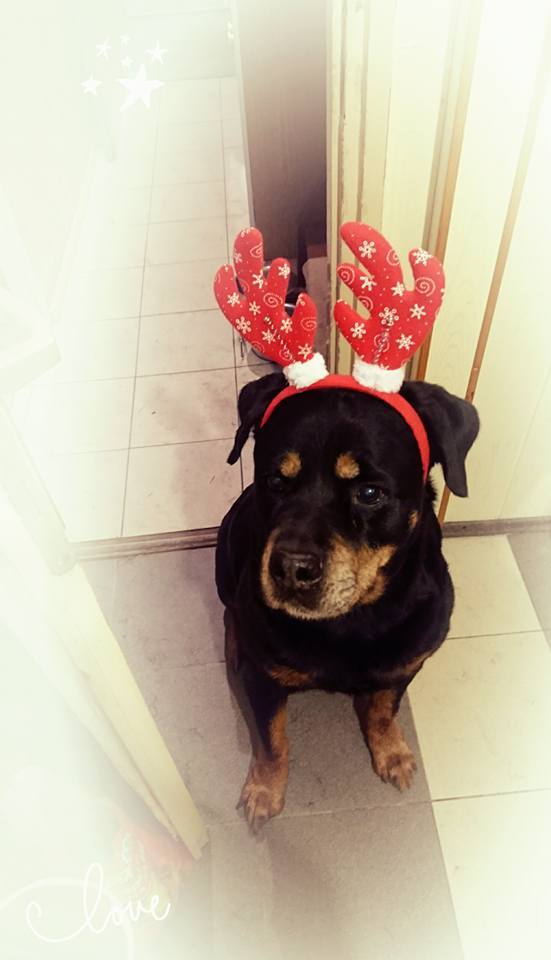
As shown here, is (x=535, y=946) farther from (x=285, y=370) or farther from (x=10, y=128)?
(x=10, y=128)

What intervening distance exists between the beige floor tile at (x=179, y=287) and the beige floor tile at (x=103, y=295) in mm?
58

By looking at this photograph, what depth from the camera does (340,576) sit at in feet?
3.87

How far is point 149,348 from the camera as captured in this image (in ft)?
9.75

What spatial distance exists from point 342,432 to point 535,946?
1.22m

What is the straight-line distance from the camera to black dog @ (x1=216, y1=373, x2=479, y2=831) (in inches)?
46.8

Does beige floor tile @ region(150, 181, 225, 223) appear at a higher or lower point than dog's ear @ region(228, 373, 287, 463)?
lower

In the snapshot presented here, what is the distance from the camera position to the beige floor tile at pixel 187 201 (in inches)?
147

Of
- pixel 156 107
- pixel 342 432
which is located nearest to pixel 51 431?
Result: pixel 342 432

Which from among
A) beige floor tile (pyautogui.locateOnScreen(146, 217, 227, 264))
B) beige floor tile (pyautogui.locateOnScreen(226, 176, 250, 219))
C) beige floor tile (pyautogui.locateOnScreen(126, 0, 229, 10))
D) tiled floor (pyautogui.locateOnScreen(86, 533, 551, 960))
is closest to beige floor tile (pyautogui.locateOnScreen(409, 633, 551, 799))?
tiled floor (pyautogui.locateOnScreen(86, 533, 551, 960))

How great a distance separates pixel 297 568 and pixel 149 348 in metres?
2.05

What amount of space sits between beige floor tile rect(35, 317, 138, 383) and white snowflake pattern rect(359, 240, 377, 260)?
6.24ft

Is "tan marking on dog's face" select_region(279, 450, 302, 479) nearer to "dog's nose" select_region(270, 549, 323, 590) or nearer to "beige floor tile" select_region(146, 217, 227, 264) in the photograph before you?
"dog's nose" select_region(270, 549, 323, 590)
